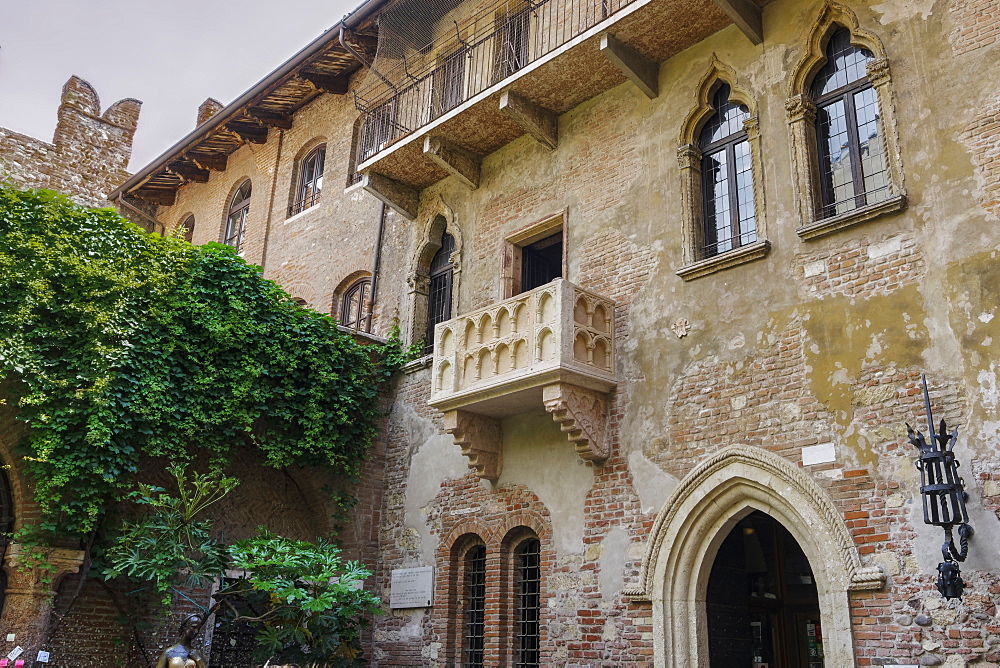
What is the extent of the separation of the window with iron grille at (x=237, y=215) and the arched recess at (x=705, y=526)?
1232 cm

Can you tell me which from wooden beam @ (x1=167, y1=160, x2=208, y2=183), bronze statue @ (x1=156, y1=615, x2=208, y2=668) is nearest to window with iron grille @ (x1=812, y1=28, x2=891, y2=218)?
bronze statue @ (x1=156, y1=615, x2=208, y2=668)

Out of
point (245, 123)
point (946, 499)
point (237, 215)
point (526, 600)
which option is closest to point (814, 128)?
point (946, 499)

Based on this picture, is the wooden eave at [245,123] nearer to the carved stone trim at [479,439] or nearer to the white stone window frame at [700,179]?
the white stone window frame at [700,179]

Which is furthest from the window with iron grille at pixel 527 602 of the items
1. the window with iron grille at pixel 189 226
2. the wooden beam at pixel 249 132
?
the window with iron grille at pixel 189 226

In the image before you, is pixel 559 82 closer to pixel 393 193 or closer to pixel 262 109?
pixel 393 193

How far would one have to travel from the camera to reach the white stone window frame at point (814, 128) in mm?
7996

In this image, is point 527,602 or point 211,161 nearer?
point 527,602

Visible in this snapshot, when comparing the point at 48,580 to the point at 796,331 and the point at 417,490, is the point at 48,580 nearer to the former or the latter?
the point at 417,490

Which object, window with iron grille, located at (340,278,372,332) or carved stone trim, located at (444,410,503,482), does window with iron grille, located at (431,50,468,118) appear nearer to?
window with iron grille, located at (340,278,372,332)

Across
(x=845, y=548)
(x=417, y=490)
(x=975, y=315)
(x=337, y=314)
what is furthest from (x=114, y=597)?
(x=975, y=315)

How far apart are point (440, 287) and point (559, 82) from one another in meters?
3.49

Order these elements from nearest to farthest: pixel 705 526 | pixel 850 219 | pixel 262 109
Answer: pixel 850 219, pixel 705 526, pixel 262 109

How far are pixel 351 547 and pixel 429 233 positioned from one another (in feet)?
14.9

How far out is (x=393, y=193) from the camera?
515 inches
